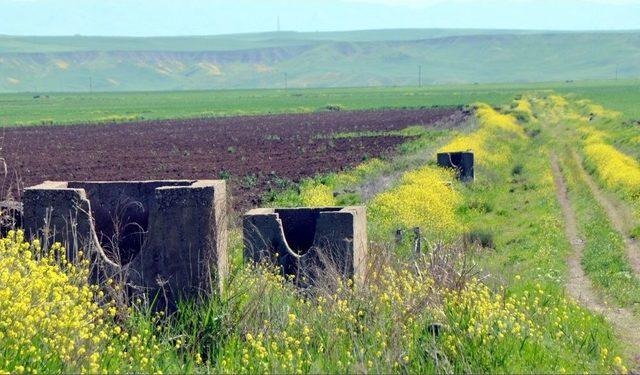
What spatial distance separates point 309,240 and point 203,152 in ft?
104

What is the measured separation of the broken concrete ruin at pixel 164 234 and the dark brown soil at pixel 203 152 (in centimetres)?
1177

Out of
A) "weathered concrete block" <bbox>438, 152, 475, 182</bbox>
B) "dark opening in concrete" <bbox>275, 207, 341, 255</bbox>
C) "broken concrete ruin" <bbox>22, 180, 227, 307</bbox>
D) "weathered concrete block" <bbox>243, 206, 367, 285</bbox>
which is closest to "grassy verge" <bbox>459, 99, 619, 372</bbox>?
"weathered concrete block" <bbox>438, 152, 475, 182</bbox>

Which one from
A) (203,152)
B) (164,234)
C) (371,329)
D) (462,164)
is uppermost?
(164,234)

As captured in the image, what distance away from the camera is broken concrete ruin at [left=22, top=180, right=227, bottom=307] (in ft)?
34.8

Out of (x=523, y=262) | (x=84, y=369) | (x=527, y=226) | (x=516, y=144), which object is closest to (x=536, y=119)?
(x=516, y=144)

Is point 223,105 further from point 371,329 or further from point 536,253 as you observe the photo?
point 371,329

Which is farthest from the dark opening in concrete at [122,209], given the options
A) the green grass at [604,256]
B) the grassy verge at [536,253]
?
the green grass at [604,256]

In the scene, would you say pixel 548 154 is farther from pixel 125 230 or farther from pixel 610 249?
pixel 125 230

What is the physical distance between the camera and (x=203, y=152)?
146ft

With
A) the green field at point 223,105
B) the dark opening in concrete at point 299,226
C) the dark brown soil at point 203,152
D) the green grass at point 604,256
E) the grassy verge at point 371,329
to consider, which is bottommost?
the green field at point 223,105

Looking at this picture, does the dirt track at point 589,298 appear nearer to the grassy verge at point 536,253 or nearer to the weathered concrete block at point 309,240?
the grassy verge at point 536,253

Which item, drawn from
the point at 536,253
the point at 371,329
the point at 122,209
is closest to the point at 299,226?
the point at 122,209

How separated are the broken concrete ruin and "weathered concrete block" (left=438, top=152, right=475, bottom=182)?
719 inches

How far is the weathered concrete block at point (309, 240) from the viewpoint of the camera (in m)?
12.0
